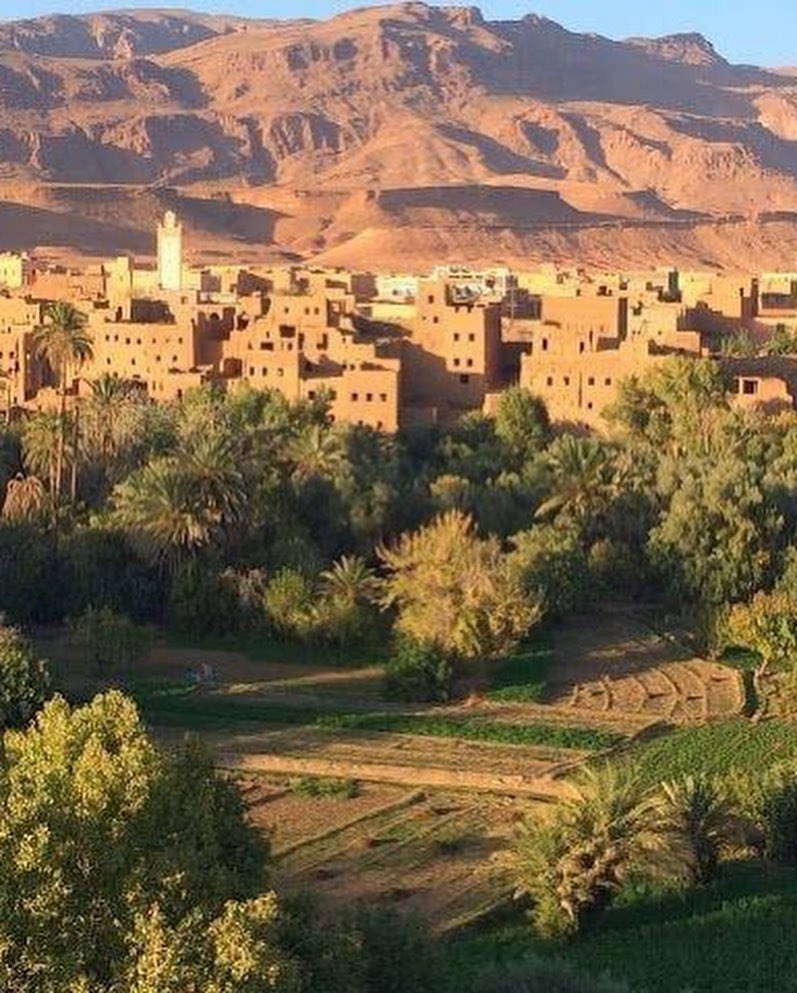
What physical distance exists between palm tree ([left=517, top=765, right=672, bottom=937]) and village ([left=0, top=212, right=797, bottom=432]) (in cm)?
1666

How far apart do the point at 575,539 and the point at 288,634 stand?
414 cm

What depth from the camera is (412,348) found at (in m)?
33.0

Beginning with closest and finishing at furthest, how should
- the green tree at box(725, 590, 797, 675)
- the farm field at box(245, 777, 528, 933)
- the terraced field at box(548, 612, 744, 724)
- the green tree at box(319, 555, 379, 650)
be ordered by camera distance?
the farm field at box(245, 777, 528, 933), the terraced field at box(548, 612, 744, 724), the green tree at box(725, 590, 797, 675), the green tree at box(319, 555, 379, 650)

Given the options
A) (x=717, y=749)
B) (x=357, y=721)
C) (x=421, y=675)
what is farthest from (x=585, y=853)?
(x=421, y=675)

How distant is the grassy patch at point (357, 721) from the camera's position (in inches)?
778

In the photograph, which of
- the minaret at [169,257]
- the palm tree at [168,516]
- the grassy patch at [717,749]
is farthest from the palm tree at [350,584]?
the minaret at [169,257]

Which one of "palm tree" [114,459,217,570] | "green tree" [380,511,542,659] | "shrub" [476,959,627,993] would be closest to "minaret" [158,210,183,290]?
"palm tree" [114,459,217,570]

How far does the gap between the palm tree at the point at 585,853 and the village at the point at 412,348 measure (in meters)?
16.7

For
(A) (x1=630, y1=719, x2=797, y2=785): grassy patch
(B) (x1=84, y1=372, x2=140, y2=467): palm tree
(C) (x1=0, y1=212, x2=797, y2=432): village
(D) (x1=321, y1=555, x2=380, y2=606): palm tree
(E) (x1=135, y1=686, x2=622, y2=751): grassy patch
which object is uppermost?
(C) (x1=0, y1=212, x2=797, y2=432): village

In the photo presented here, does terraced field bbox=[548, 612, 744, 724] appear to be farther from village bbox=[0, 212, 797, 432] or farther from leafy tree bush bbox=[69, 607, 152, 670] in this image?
village bbox=[0, 212, 797, 432]

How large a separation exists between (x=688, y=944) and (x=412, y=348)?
20252 mm

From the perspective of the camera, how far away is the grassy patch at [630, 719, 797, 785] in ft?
61.2

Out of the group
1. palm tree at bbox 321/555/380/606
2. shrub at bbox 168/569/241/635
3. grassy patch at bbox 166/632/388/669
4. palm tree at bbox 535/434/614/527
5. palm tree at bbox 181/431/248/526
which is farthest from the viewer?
palm tree at bbox 535/434/614/527

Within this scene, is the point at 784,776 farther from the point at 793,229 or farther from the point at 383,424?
the point at 793,229
